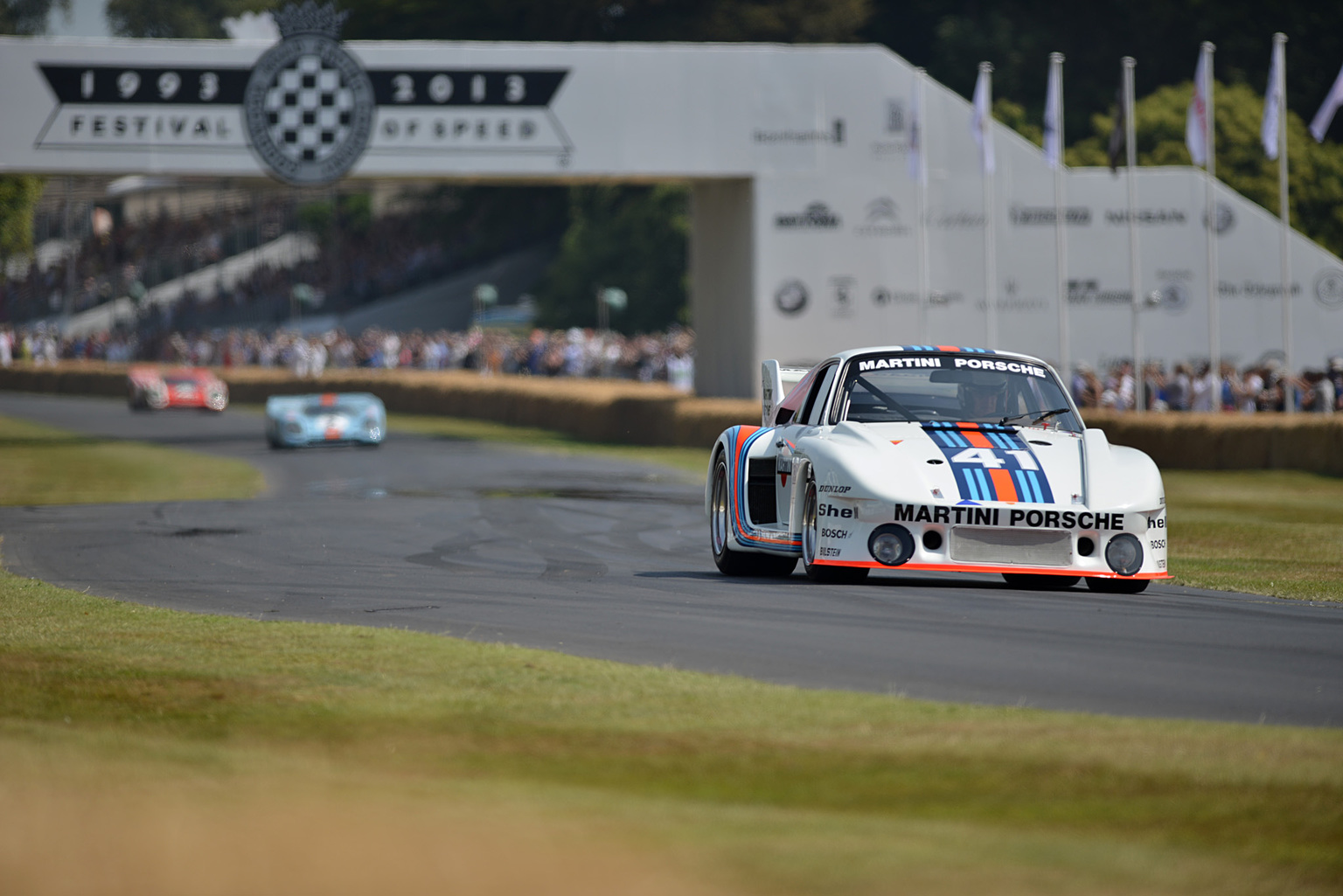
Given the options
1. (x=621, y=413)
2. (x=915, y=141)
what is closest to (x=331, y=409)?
(x=621, y=413)

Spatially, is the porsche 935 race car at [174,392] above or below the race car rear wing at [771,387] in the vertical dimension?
below

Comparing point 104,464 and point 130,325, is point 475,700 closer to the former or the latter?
point 104,464

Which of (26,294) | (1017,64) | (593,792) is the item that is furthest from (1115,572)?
(26,294)

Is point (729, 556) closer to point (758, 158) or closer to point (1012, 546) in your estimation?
point (1012, 546)

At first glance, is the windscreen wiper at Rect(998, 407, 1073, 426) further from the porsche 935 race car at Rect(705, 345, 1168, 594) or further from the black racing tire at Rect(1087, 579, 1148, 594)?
the black racing tire at Rect(1087, 579, 1148, 594)

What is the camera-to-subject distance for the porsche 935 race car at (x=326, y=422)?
106 feet

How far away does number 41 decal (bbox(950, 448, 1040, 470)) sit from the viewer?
32.7 feet

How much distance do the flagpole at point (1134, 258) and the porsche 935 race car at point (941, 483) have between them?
18.2 metres

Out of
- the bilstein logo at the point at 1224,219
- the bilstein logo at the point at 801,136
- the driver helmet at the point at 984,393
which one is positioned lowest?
the driver helmet at the point at 984,393

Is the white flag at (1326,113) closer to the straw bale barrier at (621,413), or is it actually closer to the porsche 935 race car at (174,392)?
the straw bale barrier at (621,413)

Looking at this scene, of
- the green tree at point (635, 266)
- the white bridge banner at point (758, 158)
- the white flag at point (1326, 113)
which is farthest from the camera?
the green tree at point (635, 266)

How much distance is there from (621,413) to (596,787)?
1174 inches

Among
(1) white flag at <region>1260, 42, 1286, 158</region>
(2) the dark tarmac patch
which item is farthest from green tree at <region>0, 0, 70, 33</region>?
A: (2) the dark tarmac patch

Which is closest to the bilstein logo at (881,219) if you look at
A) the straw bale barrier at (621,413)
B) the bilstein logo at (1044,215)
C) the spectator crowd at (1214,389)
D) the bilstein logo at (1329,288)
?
the bilstein logo at (1044,215)
